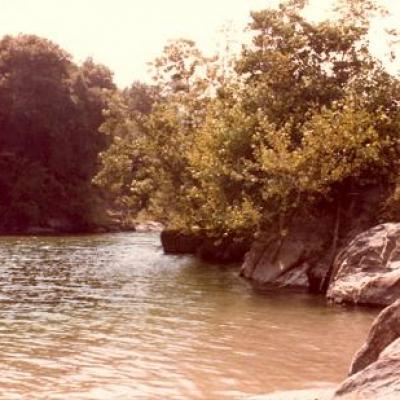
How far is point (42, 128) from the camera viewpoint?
268ft

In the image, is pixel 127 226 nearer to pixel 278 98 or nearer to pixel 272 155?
pixel 278 98

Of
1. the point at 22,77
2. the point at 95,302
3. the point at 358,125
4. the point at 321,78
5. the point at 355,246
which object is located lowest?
the point at 95,302

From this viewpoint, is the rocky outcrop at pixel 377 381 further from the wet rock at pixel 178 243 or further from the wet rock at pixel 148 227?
the wet rock at pixel 148 227

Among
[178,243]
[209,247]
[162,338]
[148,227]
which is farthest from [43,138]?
[162,338]

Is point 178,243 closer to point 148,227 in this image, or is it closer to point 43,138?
point 148,227

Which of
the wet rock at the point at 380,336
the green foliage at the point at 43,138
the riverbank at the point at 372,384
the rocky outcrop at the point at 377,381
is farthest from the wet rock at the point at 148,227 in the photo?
the rocky outcrop at the point at 377,381

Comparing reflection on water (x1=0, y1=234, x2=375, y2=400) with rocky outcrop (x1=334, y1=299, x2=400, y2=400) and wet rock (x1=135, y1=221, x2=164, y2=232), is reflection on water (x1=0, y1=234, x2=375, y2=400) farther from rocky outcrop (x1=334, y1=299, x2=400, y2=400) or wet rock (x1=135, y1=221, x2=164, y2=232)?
wet rock (x1=135, y1=221, x2=164, y2=232)

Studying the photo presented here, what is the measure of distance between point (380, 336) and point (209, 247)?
34.3 m

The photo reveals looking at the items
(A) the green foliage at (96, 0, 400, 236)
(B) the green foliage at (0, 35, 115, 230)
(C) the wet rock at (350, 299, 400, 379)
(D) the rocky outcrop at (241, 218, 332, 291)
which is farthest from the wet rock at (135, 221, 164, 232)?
(C) the wet rock at (350, 299, 400, 379)

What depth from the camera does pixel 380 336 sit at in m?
10.8

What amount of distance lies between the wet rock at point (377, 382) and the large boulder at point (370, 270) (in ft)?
48.2

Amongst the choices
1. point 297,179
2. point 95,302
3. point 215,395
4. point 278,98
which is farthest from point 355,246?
point 215,395

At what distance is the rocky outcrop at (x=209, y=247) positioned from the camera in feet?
145

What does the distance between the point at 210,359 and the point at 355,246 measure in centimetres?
1230
